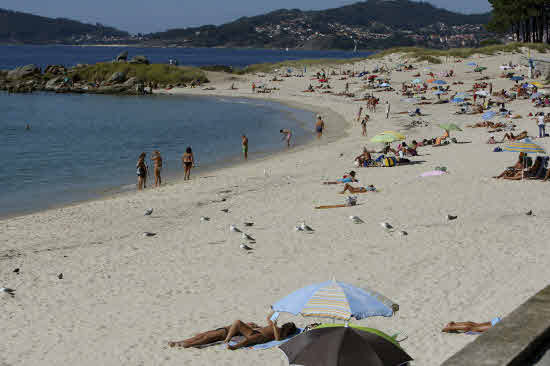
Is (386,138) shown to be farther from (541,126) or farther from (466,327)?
(466,327)

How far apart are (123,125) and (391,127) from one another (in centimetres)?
2283

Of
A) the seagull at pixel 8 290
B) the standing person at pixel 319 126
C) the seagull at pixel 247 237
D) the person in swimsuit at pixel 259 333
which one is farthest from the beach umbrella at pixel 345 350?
the standing person at pixel 319 126

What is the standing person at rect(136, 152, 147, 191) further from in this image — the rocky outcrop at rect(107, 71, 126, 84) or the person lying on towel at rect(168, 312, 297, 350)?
the rocky outcrop at rect(107, 71, 126, 84)

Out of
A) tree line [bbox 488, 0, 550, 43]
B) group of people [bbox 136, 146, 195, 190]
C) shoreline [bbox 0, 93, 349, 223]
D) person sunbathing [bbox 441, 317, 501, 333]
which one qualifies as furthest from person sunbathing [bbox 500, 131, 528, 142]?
tree line [bbox 488, 0, 550, 43]

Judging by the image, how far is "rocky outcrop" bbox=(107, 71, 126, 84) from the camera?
8000 cm

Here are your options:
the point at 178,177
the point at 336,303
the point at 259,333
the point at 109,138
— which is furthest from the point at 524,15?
the point at 336,303

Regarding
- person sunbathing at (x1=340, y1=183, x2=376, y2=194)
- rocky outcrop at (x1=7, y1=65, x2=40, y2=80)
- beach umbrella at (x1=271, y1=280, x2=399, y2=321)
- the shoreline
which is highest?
rocky outcrop at (x1=7, y1=65, x2=40, y2=80)

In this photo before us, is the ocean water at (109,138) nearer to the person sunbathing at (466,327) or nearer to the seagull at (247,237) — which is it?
the seagull at (247,237)

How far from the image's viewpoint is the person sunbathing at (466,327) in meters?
7.64

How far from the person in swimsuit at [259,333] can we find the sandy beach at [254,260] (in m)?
0.18

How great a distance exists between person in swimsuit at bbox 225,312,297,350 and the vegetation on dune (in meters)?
72.1

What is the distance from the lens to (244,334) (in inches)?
310

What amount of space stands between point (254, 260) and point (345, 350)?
6.63m

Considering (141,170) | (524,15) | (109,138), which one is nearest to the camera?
(141,170)
